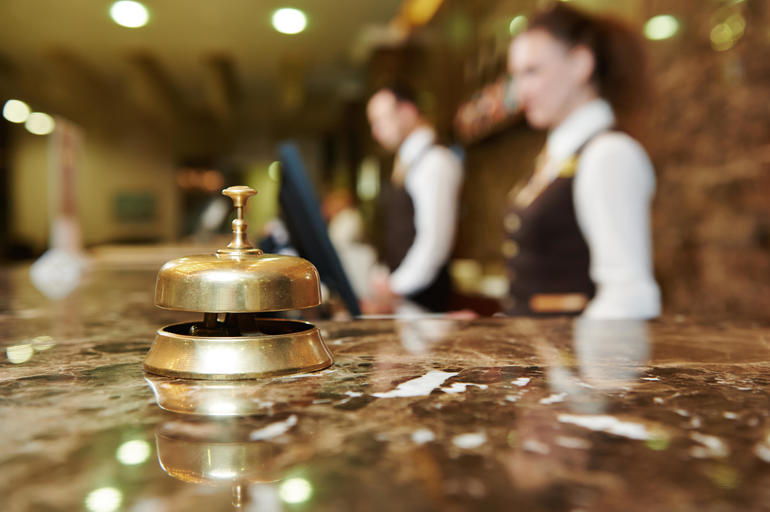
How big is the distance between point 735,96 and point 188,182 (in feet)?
40.6

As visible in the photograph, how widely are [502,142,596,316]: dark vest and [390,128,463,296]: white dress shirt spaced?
81 centimetres

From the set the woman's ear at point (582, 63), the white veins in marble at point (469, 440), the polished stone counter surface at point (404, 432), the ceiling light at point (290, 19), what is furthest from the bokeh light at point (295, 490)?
the ceiling light at point (290, 19)

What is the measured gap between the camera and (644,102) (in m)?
1.76

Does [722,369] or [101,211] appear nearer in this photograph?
[722,369]

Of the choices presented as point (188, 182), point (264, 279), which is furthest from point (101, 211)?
point (264, 279)

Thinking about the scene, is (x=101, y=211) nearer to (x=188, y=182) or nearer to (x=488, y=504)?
(x=188, y=182)

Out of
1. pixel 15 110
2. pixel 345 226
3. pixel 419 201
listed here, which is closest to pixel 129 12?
pixel 345 226

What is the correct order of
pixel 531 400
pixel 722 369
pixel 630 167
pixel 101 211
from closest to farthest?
pixel 531 400
pixel 722 369
pixel 630 167
pixel 101 211

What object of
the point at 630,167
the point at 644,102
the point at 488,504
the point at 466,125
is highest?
the point at 466,125

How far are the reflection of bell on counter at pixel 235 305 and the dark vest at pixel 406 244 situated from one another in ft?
6.84

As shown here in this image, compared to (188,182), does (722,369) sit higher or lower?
lower

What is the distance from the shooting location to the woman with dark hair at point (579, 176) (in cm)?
150

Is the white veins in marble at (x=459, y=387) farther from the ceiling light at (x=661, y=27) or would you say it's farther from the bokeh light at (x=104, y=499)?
the ceiling light at (x=661, y=27)

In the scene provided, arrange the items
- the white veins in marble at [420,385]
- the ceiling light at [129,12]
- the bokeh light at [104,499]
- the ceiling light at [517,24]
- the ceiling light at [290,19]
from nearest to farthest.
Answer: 1. the bokeh light at [104,499]
2. the white veins in marble at [420,385]
3. the ceiling light at [517,24]
4. the ceiling light at [129,12]
5. the ceiling light at [290,19]
